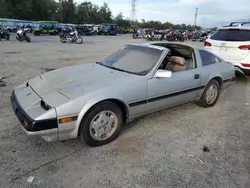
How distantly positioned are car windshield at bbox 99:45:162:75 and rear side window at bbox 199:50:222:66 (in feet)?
3.76

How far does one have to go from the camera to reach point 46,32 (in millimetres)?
31875

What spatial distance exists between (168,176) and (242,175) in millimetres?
897

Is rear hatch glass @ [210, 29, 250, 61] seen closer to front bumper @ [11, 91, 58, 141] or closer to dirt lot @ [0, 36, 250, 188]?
dirt lot @ [0, 36, 250, 188]

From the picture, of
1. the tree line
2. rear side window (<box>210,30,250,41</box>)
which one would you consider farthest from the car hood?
the tree line

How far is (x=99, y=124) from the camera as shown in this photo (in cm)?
289

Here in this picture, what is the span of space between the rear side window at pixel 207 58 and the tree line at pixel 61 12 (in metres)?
49.6

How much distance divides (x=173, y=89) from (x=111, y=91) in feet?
4.06

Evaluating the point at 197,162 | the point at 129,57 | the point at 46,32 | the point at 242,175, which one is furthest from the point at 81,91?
the point at 46,32

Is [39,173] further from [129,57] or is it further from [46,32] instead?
[46,32]

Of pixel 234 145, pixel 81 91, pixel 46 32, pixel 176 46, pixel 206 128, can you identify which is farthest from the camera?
pixel 46 32

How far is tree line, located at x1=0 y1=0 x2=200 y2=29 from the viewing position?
170 feet

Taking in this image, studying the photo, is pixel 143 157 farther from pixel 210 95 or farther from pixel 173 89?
pixel 210 95

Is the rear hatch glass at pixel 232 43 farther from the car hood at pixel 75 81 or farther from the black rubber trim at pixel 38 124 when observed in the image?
the black rubber trim at pixel 38 124

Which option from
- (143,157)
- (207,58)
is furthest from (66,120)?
(207,58)
